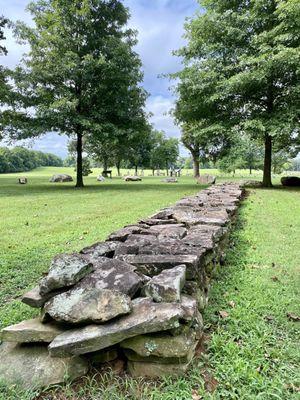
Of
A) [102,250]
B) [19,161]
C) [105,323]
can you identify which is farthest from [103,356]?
[19,161]

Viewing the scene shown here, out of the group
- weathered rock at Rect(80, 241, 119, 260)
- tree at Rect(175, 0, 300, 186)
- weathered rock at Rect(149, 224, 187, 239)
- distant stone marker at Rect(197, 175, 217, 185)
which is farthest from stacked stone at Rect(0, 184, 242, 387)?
distant stone marker at Rect(197, 175, 217, 185)

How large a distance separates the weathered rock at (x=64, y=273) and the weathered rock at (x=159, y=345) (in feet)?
1.71

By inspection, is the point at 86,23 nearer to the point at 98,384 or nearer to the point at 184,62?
the point at 184,62

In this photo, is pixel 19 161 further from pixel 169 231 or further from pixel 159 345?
pixel 159 345

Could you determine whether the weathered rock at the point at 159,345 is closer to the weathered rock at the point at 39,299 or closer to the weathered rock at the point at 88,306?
the weathered rock at the point at 88,306

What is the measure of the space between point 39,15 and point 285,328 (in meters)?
16.7

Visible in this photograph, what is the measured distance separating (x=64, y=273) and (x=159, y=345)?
74 centimetres

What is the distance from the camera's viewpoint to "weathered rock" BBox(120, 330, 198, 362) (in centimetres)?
166

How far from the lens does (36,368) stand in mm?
1665

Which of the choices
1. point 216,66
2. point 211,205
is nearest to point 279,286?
point 211,205

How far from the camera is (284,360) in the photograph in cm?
182

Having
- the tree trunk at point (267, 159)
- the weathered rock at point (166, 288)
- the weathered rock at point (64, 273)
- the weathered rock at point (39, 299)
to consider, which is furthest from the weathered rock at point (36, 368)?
the tree trunk at point (267, 159)

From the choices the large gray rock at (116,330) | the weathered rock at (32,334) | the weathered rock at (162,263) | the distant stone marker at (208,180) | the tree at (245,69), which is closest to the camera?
the large gray rock at (116,330)

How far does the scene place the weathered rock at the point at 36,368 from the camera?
1.62m
